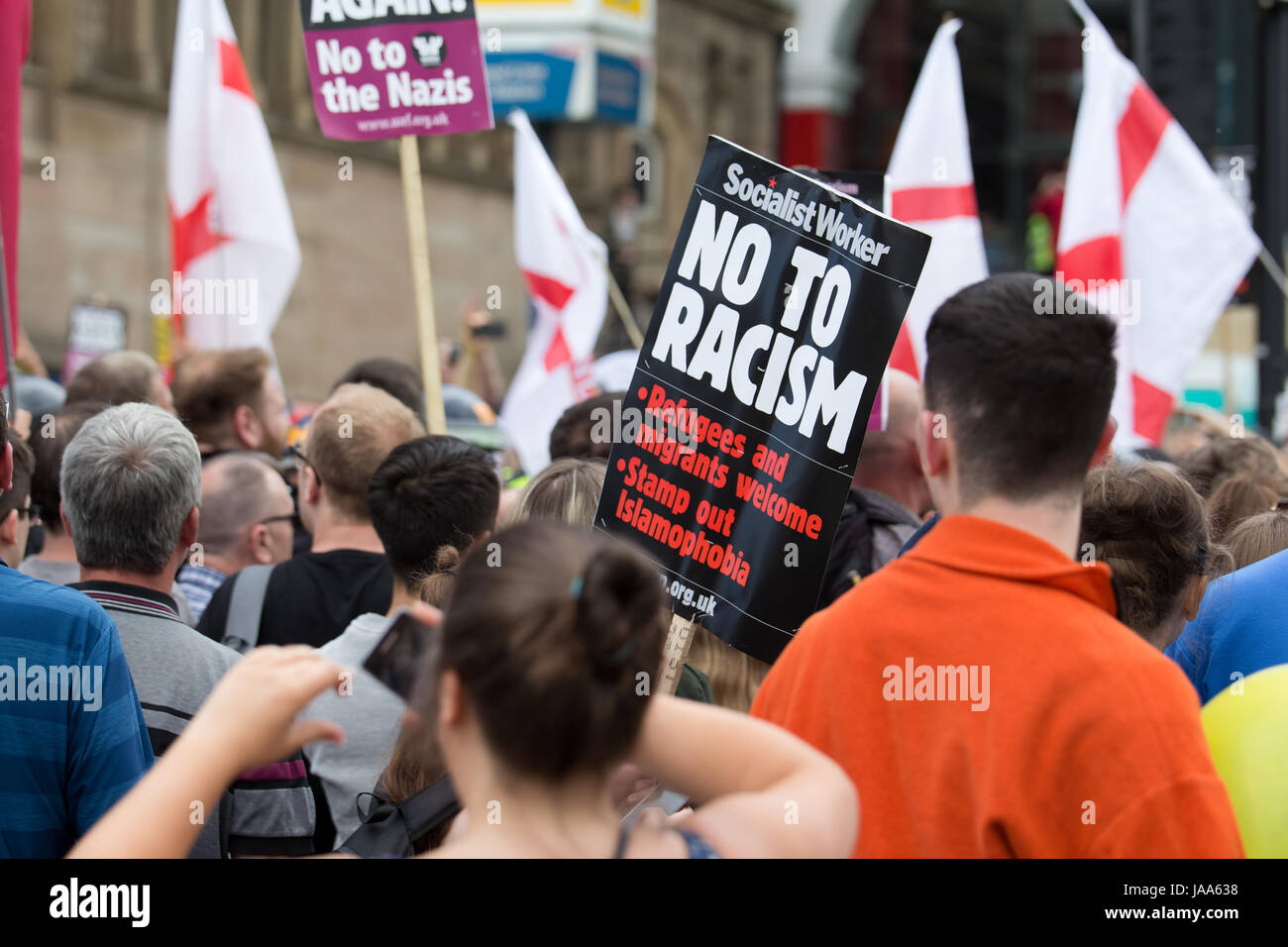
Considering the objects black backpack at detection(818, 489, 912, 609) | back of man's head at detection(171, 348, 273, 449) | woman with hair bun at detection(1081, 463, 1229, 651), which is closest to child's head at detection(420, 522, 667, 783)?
woman with hair bun at detection(1081, 463, 1229, 651)

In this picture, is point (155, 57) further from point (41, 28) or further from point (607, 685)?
point (607, 685)

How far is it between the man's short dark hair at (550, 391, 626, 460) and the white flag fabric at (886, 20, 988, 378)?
2.21m

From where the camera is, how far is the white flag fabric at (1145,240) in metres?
6.59

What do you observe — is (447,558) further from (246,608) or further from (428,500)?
(246,608)

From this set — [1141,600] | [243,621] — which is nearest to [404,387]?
[243,621]

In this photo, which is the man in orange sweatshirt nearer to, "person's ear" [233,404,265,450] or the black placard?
the black placard

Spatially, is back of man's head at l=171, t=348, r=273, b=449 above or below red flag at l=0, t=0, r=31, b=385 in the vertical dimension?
below

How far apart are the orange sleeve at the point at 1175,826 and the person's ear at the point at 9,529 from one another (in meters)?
2.53

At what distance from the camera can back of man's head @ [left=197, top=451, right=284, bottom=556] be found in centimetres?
443

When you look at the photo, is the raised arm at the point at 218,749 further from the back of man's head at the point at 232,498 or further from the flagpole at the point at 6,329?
the back of man's head at the point at 232,498

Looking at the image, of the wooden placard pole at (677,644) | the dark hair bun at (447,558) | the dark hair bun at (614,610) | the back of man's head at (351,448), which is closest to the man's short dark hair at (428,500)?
the dark hair bun at (447,558)

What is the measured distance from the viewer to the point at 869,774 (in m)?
1.89

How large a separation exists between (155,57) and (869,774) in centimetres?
1426

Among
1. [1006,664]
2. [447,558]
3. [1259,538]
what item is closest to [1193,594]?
[1259,538]
